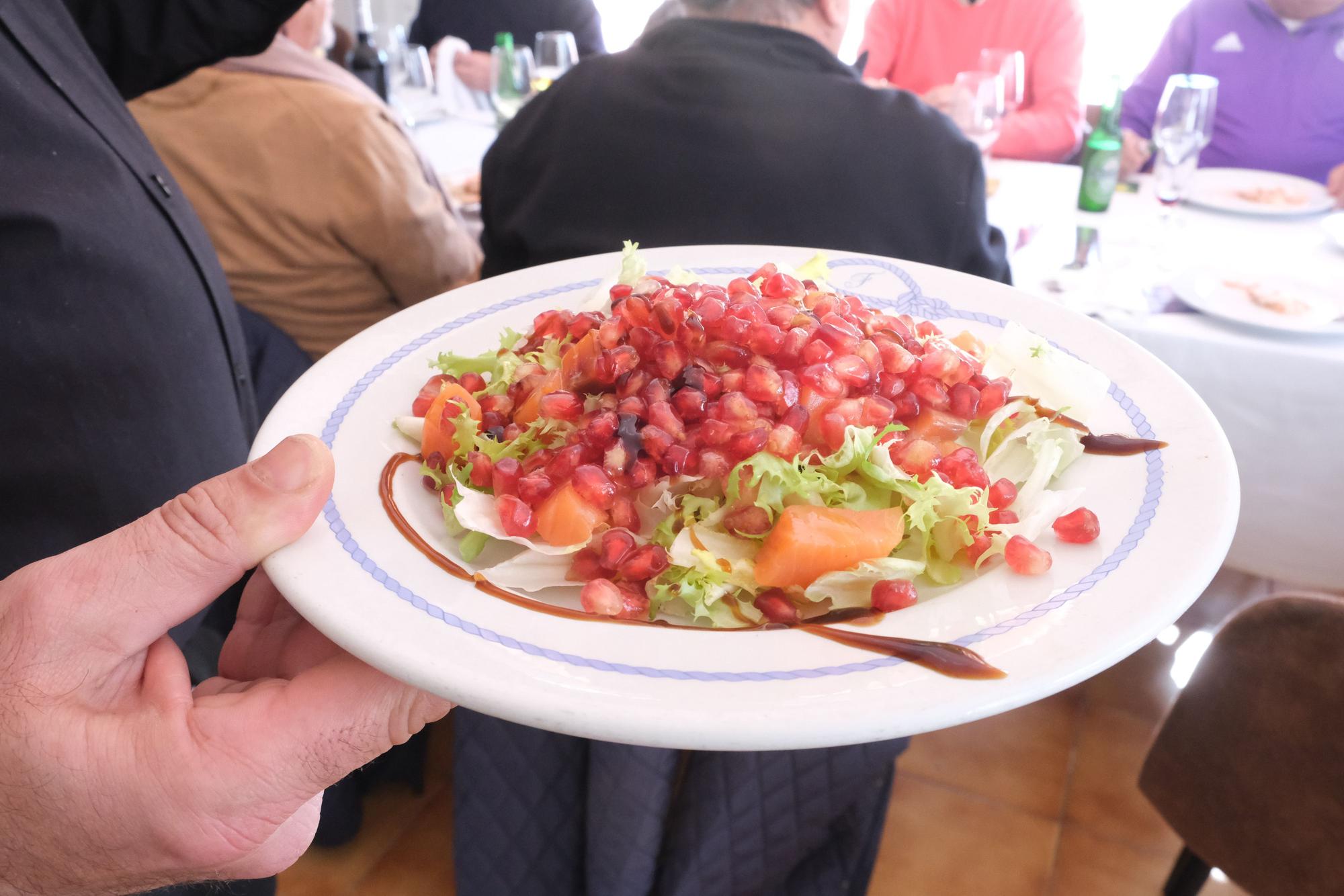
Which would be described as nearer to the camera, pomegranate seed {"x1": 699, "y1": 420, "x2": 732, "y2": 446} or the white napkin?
pomegranate seed {"x1": 699, "y1": 420, "x2": 732, "y2": 446}

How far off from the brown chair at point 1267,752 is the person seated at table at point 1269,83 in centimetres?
273

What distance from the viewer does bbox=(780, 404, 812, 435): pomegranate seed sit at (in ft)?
3.17

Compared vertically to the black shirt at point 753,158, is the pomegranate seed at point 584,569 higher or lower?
lower

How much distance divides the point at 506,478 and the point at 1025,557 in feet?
1.78

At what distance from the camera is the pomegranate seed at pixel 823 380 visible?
39.0 inches

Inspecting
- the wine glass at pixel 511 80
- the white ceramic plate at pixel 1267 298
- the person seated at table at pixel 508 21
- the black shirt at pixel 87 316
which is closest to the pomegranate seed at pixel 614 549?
the black shirt at pixel 87 316

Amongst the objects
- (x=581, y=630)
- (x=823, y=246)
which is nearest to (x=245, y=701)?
(x=581, y=630)

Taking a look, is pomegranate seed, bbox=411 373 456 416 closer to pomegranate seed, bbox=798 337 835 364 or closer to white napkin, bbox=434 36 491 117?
pomegranate seed, bbox=798 337 835 364

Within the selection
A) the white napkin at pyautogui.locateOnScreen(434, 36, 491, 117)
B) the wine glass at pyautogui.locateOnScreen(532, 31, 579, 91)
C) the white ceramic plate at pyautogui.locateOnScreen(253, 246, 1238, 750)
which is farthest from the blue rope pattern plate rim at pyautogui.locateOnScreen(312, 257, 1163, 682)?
the white napkin at pyautogui.locateOnScreen(434, 36, 491, 117)

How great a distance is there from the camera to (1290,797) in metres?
1.52

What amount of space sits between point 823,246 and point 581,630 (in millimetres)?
1308

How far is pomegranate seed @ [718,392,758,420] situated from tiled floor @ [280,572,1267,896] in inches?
70.5

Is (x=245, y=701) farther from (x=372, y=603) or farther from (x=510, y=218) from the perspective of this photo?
(x=510, y=218)

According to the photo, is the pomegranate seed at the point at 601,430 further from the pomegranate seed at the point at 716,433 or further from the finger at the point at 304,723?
the finger at the point at 304,723
